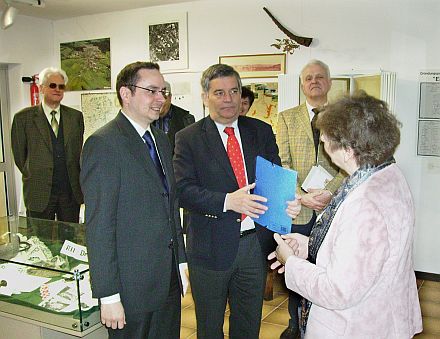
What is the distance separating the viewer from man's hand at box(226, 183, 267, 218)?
78.5 inches

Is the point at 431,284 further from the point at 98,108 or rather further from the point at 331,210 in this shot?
the point at 98,108

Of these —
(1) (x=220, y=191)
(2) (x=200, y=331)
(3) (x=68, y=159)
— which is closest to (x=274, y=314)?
(2) (x=200, y=331)

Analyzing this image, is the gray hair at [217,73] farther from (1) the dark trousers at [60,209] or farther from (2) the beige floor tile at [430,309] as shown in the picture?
(2) the beige floor tile at [430,309]

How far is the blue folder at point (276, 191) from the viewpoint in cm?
182

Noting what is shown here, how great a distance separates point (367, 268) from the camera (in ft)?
4.40

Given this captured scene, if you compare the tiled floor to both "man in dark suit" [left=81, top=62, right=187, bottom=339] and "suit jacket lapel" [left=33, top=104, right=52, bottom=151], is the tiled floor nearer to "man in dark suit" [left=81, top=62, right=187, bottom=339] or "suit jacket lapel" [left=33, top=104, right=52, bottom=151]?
"man in dark suit" [left=81, top=62, right=187, bottom=339]

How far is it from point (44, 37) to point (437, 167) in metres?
5.25

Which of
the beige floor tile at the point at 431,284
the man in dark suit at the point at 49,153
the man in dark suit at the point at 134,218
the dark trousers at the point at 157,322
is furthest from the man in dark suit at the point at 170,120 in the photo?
the beige floor tile at the point at 431,284

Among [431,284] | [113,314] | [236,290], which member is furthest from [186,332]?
[431,284]

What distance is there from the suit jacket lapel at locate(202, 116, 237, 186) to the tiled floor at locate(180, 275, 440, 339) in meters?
1.55

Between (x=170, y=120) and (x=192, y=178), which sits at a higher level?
(x=170, y=120)

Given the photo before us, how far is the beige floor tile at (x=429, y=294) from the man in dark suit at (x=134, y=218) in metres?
2.82

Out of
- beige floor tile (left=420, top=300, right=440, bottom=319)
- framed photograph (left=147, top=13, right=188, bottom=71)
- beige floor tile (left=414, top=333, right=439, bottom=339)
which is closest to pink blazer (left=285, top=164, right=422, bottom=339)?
beige floor tile (left=414, top=333, right=439, bottom=339)

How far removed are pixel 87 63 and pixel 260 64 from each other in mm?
2552
